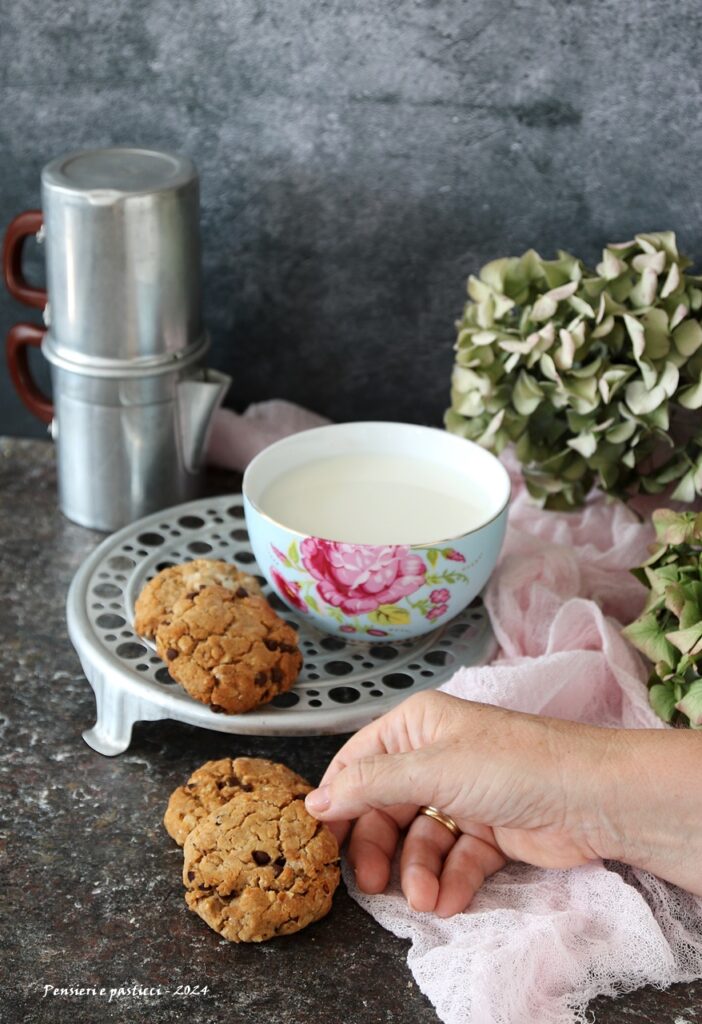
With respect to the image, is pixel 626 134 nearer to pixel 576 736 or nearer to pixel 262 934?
pixel 576 736

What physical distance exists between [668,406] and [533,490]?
146 millimetres

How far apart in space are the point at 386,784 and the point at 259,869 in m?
0.09

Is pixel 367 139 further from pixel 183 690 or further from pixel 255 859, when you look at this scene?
pixel 255 859

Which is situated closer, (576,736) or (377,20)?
(576,736)

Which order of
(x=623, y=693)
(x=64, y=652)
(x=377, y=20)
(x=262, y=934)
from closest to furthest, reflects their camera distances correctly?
1. (x=262, y=934)
2. (x=623, y=693)
3. (x=64, y=652)
4. (x=377, y=20)

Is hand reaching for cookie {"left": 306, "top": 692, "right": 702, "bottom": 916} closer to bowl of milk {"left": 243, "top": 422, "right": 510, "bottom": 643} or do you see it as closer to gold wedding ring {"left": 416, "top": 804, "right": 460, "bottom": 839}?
gold wedding ring {"left": 416, "top": 804, "right": 460, "bottom": 839}

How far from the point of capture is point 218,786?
807mm

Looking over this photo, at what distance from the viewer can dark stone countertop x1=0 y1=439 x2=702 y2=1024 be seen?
69 cm

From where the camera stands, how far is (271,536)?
3.01 ft

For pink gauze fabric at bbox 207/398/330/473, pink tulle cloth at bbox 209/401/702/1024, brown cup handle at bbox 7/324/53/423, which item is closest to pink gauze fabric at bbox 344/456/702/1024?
pink tulle cloth at bbox 209/401/702/1024

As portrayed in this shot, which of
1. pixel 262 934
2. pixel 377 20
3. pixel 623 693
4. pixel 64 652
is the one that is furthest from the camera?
pixel 377 20

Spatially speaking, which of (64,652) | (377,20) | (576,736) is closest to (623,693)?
(576,736)

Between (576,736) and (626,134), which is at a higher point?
(626,134)

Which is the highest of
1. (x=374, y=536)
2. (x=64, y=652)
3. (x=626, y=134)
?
(x=626, y=134)
